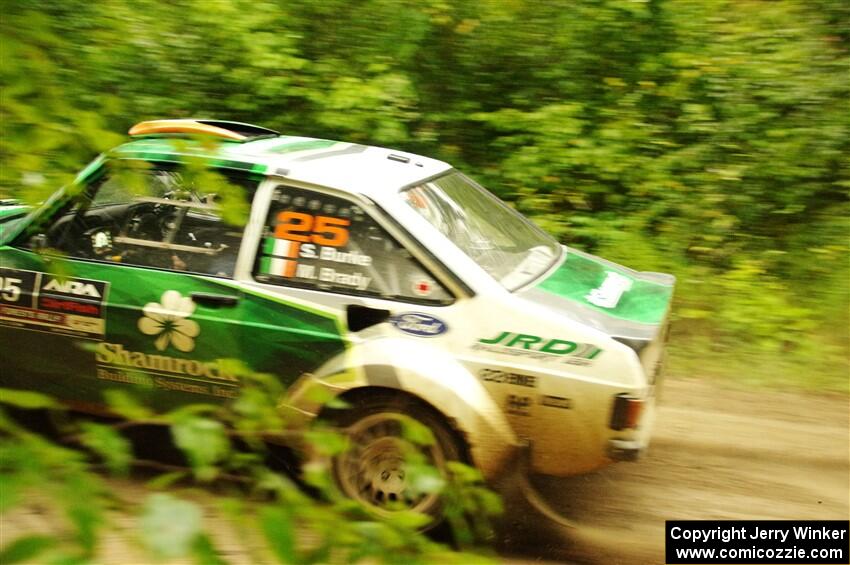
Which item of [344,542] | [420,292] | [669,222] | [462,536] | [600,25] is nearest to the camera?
[344,542]

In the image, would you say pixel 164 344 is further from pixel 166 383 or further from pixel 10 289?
pixel 10 289

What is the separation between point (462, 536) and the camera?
1.84 metres

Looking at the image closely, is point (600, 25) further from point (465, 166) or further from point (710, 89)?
point (465, 166)

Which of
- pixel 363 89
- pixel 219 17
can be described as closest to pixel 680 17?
pixel 363 89

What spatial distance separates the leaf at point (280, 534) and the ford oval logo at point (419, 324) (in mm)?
2455

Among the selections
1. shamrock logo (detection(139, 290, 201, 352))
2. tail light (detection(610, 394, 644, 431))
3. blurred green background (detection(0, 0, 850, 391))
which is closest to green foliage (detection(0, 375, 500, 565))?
tail light (detection(610, 394, 644, 431))

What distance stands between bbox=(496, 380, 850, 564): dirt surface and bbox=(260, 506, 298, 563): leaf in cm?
281

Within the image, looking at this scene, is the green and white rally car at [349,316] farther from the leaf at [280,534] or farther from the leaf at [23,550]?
the leaf at [23,550]

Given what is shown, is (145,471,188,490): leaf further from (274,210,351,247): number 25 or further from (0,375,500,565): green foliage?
Answer: (274,210,351,247): number 25

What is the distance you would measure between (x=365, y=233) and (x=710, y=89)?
4.98m

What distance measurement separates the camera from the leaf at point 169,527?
1305mm

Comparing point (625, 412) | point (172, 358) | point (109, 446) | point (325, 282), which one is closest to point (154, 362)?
point (172, 358)

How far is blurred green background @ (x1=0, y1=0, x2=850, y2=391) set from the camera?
7.20 m

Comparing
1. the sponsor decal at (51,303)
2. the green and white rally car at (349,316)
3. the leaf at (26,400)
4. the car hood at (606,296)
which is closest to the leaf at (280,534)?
the leaf at (26,400)
